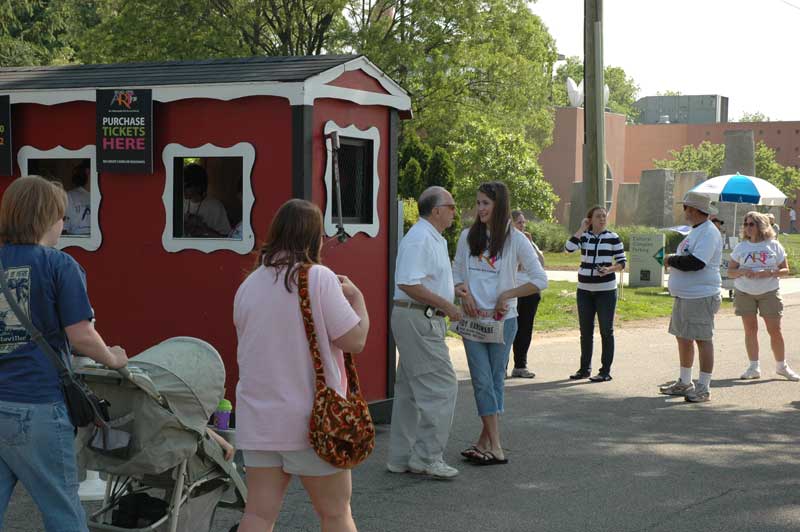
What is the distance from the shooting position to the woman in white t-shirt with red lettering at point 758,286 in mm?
11828

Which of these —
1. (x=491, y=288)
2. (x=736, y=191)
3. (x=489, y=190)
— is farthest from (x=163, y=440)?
(x=736, y=191)

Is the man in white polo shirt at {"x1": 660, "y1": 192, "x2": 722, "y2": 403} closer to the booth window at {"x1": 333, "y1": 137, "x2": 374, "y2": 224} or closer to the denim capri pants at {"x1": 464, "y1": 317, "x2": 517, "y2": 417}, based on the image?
the booth window at {"x1": 333, "y1": 137, "x2": 374, "y2": 224}

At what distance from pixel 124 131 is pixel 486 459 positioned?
361 centimetres

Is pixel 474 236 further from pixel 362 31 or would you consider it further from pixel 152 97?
pixel 362 31

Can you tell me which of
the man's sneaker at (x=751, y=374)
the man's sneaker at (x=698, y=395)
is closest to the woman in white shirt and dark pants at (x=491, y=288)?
the man's sneaker at (x=698, y=395)

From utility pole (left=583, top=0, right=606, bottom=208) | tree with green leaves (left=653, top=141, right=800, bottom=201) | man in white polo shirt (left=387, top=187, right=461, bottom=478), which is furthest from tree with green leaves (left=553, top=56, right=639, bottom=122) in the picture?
man in white polo shirt (left=387, top=187, right=461, bottom=478)

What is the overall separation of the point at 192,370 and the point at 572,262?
2797 centimetres

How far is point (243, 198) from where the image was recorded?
827 cm

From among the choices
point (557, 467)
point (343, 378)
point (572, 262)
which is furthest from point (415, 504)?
point (572, 262)

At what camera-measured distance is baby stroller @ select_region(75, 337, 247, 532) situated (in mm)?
4527

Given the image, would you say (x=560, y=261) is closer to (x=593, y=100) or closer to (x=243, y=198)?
(x=593, y=100)

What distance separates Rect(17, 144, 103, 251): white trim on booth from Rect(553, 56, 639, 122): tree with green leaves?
331 feet

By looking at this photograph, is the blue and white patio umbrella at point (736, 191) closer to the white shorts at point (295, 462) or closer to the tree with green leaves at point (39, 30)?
the tree with green leaves at point (39, 30)

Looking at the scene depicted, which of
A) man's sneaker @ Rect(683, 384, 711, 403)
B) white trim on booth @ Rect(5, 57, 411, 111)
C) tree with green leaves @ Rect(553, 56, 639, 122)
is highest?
tree with green leaves @ Rect(553, 56, 639, 122)
